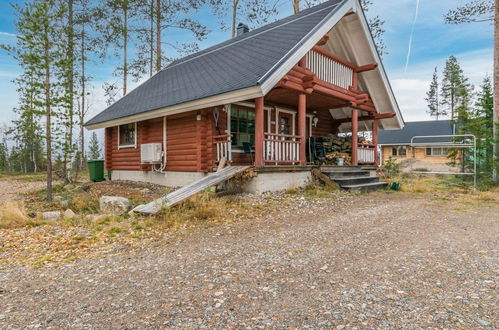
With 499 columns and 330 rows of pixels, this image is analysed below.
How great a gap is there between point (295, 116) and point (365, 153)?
2.99 meters

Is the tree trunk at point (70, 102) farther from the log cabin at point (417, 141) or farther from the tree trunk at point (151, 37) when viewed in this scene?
the log cabin at point (417, 141)

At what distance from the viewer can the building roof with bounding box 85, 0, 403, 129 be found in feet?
23.5

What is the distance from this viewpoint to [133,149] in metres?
11.5

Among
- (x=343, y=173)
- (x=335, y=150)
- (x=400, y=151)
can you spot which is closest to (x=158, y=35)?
(x=335, y=150)

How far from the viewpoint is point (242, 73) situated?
7.79m

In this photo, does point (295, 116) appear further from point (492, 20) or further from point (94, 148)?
point (94, 148)

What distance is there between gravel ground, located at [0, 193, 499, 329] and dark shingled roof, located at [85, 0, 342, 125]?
13.4 feet

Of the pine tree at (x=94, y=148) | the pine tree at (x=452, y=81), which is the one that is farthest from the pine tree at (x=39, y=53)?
the pine tree at (x=452, y=81)

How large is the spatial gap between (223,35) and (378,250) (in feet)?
56.2

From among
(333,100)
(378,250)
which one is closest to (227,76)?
(333,100)

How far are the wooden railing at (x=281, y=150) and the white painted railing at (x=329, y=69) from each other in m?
2.36

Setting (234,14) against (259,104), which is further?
(234,14)

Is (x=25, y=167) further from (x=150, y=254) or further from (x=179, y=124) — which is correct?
(x=150, y=254)

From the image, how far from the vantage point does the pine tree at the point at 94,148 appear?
35.4 meters
